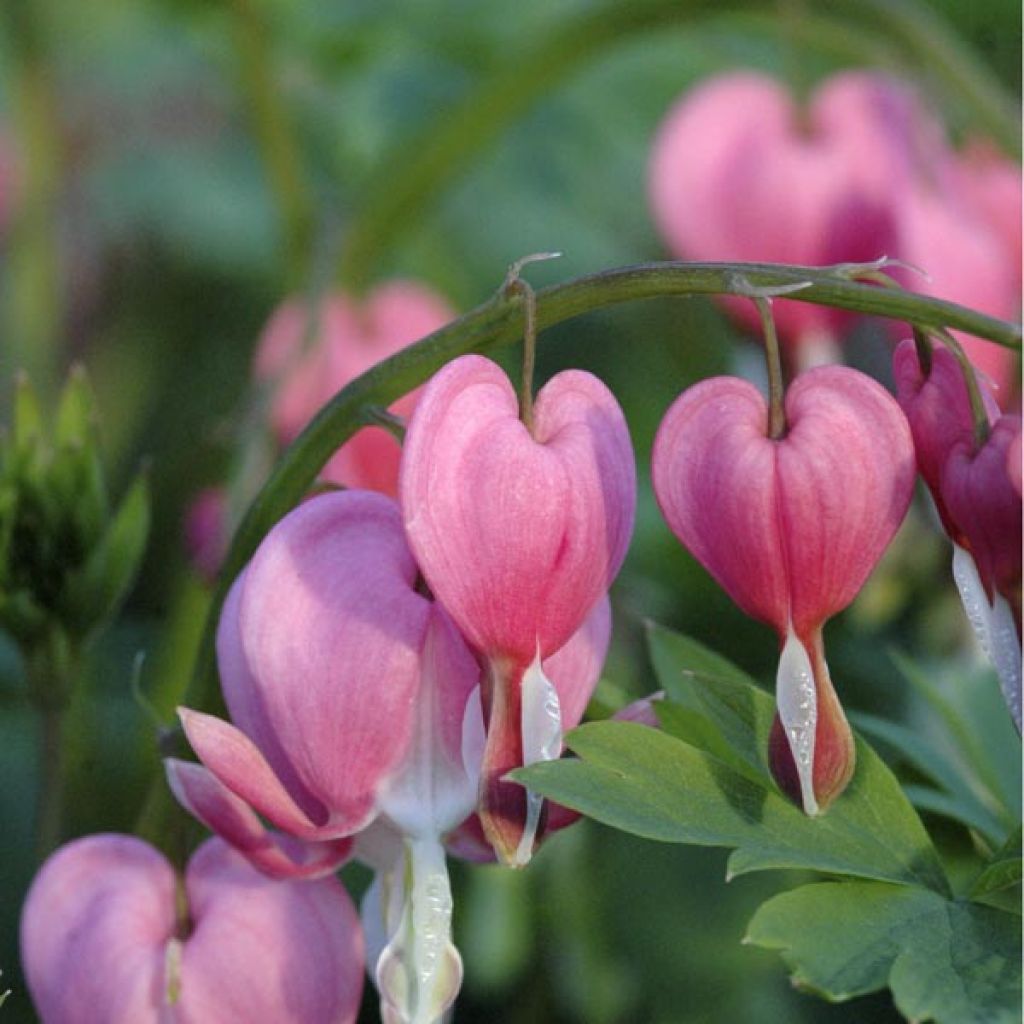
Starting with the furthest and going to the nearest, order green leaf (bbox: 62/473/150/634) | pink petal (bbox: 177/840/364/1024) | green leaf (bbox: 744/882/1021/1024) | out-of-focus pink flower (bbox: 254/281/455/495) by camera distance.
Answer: out-of-focus pink flower (bbox: 254/281/455/495)
green leaf (bbox: 62/473/150/634)
pink petal (bbox: 177/840/364/1024)
green leaf (bbox: 744/882/1021/1024)

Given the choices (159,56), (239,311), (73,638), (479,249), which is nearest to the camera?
(73,638)

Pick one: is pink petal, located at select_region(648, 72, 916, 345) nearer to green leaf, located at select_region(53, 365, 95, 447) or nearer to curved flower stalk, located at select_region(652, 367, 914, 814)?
green leaf, located at select_region(53, 365, 95, 447)

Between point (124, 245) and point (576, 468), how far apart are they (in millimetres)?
2240

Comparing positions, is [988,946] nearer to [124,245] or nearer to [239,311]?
[239,311]

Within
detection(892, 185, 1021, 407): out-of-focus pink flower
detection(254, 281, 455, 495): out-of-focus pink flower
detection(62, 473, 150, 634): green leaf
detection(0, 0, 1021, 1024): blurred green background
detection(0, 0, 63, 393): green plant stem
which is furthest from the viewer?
detection(0, 0, 63, 393): green plant stem

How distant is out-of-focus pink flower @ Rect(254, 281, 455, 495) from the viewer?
4.76ft

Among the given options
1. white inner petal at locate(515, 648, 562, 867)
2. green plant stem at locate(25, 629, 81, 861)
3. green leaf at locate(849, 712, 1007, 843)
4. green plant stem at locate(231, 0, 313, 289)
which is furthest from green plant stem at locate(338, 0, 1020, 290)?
white inner petal at locate(515, 648, 562, 867)

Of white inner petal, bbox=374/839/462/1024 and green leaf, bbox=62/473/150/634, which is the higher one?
green leaf, bbox=62/473/150/634

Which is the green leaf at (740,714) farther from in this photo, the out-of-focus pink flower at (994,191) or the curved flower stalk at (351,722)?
the out-of-focus pink flower at (994,191)

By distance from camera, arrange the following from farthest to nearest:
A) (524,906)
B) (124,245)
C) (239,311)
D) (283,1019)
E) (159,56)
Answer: (159,56), (124,245), (239,311), (524,906), (283,1019)

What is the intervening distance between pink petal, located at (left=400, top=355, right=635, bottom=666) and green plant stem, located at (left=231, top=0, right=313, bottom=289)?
1.10 m

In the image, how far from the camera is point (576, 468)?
28.2 inches

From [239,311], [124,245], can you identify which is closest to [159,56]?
[124,245]

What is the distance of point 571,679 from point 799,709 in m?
0.10
